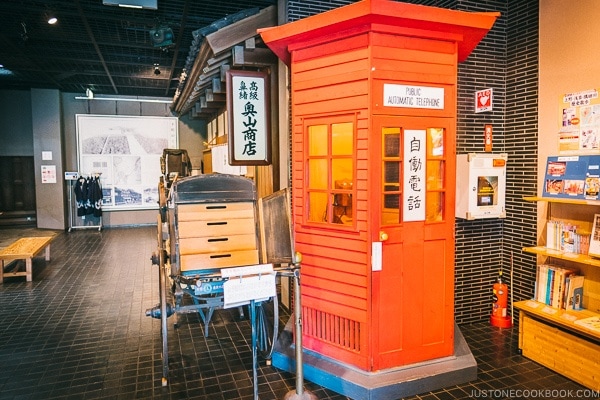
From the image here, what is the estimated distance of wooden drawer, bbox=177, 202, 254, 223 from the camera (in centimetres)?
383

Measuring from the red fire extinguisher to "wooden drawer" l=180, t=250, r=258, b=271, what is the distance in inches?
131

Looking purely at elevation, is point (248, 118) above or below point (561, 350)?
above

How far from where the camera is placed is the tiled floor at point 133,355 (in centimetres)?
390

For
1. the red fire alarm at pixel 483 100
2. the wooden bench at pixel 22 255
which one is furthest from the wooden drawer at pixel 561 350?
the wooden bench at pixel 22 255

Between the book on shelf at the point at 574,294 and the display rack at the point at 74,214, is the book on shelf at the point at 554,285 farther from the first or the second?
the display rack at the point at 74,214

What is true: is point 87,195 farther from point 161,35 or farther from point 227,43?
point 227,43

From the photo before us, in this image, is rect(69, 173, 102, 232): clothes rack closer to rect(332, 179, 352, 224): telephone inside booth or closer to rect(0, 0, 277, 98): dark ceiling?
rect(0, 0, 277, 98): dark ceiling

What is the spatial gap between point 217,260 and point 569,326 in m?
3.41

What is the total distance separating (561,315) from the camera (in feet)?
13.8

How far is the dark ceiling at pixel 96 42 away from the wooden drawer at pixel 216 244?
4494 millimetres

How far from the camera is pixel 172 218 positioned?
12.5 feet

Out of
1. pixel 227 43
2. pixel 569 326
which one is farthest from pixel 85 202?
pixel 569 326

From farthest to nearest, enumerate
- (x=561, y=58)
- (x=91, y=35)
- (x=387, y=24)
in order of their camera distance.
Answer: (x=91, y=35) < (x=561, y=58) < (x=387, y=24)

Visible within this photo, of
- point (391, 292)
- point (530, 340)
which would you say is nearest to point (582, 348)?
point (530, 340)
